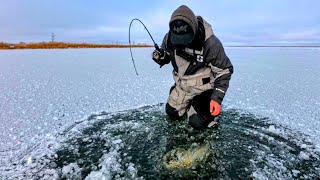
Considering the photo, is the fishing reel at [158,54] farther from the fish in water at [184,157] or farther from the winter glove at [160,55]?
the fish in water at [184,157]

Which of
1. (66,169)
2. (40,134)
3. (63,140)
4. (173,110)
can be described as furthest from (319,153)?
(40,134)

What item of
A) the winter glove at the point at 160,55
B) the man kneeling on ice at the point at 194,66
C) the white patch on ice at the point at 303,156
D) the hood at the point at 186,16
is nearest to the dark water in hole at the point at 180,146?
the white patch on ice at the point at 303,156

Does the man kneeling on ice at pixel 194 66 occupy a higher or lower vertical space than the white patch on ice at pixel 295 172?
higher

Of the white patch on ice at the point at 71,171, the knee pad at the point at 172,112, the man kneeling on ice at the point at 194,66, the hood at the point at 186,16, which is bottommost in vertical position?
the white patch on ice at the point at 71,171

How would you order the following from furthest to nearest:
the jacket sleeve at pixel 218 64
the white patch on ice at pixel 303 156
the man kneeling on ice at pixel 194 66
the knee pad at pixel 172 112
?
the knee pad at pixel 172 112, the jacket sleeve at pixel 218 64, the man kneeling on ice at pixel 194 66, the white patch on ice at pixel 303 156

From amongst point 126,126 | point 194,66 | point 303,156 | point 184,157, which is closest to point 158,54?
point 194,66

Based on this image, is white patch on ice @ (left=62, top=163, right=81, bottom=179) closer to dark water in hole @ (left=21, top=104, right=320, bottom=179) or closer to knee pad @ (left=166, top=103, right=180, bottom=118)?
dark water in hole @ (left=21, top=104, right=320, bottom=179)

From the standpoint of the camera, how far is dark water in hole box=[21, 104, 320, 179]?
2525mm

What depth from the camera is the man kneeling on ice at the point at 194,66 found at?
2912 mm

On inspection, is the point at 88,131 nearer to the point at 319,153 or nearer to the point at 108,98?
the point at 108,98

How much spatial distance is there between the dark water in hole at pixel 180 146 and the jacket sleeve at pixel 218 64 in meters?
0.52

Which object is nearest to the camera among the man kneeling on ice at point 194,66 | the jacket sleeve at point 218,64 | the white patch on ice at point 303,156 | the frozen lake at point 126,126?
the frozen lake at point 126,126

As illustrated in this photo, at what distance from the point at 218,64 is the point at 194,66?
12.7 inches

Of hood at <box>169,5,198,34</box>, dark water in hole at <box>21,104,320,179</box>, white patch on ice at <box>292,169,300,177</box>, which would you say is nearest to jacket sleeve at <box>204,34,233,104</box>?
hood at <box>169,5,198,34</box>
